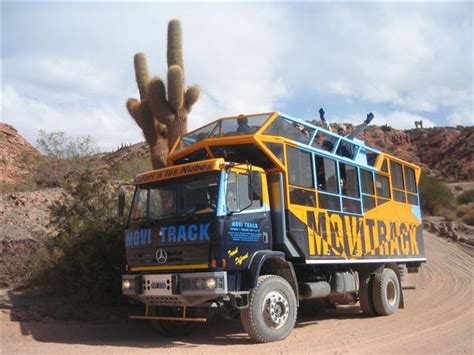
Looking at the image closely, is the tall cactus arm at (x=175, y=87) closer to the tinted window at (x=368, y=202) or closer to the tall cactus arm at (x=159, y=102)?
the tall cactus arm at (x=159, y=102)

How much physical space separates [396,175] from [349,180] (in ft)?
10.2

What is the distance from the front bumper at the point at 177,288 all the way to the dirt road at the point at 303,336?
2.61 ft

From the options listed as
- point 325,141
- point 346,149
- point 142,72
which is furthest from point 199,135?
point 142,72

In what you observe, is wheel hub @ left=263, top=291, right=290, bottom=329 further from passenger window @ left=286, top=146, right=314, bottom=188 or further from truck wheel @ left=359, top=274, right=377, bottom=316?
truck wheel @ left=359, top=274, right=377, bottom=316

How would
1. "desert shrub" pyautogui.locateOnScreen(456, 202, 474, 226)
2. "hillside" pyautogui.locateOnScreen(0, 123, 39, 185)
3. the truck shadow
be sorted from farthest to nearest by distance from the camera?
"hillside" pyautogui.locateOnScreen(0, 123, 39, 185) < "desert shrub" pyautogui.locateOnScreen(456, 202, 474, 226) < the truck shadow

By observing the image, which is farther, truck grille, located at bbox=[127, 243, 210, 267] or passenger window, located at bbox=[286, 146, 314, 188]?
passenger window, located at bbox=[286, 146, 314, 188]

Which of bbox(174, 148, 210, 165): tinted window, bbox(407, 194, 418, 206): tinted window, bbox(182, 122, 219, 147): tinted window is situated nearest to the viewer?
bbox(174, 148, 210, 165): tinted window

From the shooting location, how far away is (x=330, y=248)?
11148 mm

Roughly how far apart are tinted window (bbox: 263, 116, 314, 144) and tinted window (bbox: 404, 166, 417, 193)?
16.5ft

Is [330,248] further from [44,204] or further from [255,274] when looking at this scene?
[44,204]

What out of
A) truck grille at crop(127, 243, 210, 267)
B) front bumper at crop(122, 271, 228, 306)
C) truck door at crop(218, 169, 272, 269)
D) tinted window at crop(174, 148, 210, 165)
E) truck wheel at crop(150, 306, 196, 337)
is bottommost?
truck wheel at crop(150, 306, 196, 337)

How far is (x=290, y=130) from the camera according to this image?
1092 cm

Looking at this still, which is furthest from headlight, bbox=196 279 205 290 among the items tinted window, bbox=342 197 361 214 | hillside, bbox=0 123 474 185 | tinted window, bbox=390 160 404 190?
hillside, bbox=0 123 474 185

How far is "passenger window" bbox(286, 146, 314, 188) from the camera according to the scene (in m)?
10.4
